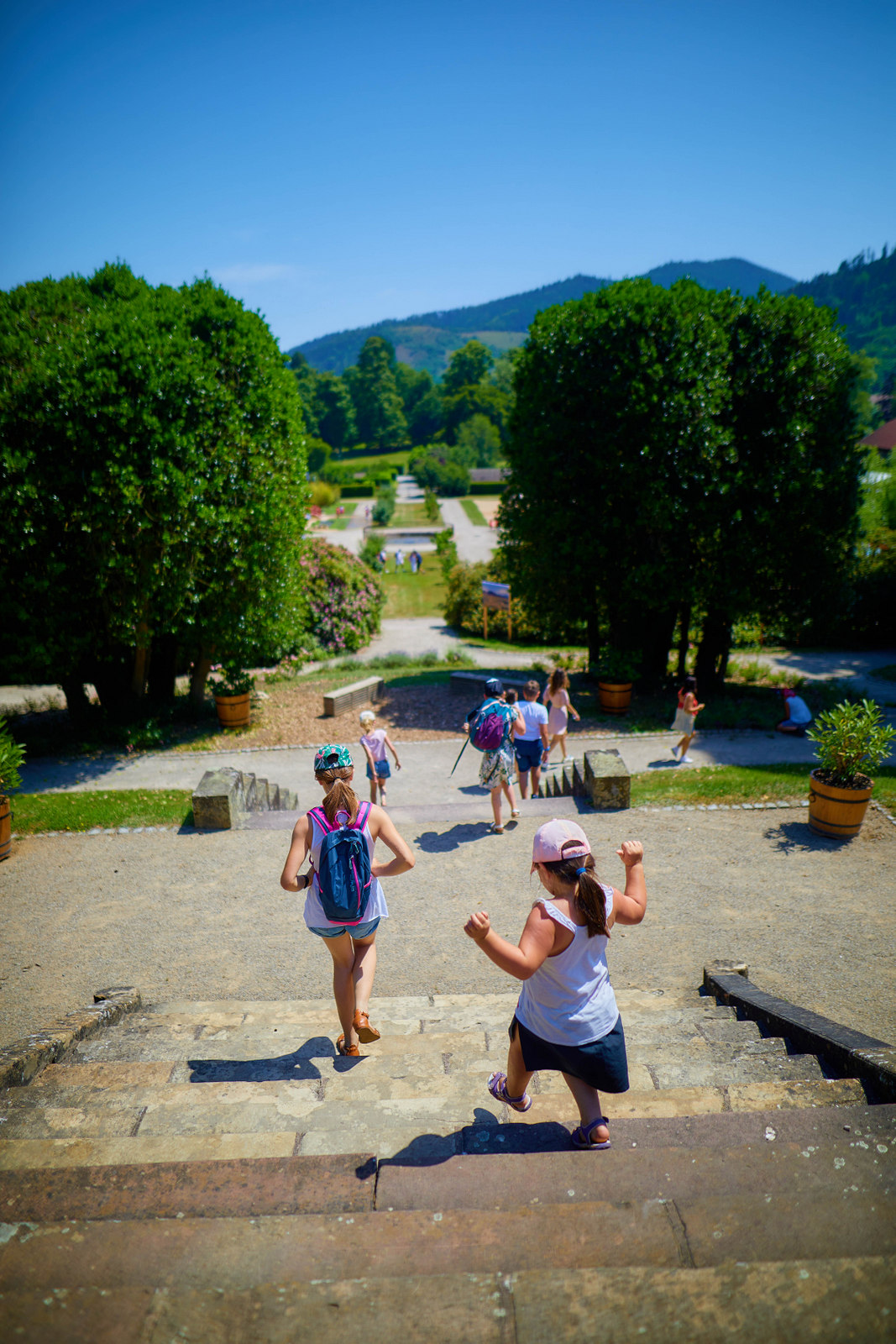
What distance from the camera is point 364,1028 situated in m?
4.42

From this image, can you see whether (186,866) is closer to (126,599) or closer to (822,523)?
(126,599)

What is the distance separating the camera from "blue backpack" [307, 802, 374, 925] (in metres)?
4.14

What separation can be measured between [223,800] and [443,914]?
3.31 metres

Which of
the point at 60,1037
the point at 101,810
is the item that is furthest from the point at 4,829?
the point at 60,1037

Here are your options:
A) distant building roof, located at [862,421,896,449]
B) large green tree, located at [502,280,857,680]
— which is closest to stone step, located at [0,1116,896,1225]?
large green tree, located at [502,280,857,680]

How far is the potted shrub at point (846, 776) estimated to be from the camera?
8258mm

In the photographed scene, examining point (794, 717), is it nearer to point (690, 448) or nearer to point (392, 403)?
point (690, 448)

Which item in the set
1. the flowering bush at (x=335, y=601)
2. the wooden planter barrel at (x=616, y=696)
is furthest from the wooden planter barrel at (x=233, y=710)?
the flowering bush at (x=335, y=601)

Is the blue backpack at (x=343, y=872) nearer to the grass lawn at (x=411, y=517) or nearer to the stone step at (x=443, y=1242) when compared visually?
the stone step at (x=443, y=1242)

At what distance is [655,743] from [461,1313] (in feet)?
39.1

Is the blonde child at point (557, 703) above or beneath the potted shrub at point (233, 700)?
above

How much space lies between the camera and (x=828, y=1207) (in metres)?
2.54

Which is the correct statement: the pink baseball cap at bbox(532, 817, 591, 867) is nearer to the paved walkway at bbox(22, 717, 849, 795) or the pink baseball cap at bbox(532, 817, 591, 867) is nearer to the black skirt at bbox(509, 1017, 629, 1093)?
the black skirt at bbox(509, 1017, 629, 1093)

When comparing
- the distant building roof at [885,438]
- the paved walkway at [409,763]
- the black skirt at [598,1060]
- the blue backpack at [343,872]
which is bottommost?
the paved walkway at [409,763]
